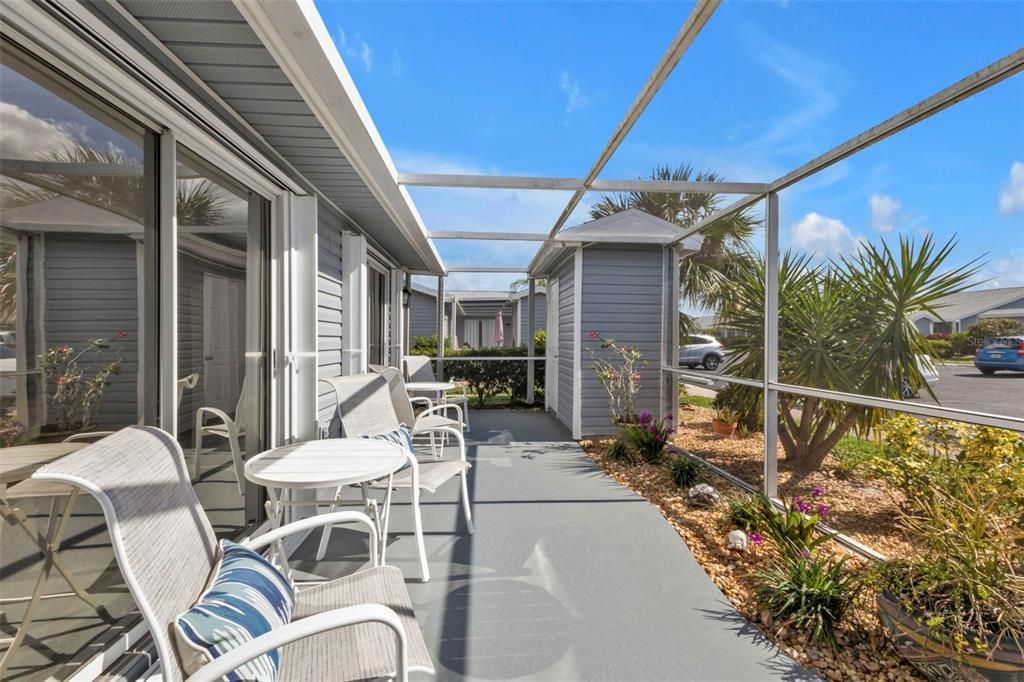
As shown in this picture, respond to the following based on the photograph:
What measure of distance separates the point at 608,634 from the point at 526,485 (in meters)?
1.95

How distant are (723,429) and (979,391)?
10.5 ft

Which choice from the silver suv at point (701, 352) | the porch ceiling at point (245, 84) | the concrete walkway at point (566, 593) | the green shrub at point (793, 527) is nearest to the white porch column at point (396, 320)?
the porch ceiling at point (245, 84)

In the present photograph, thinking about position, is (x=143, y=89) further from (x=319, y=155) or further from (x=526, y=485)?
(x=526, y=485)

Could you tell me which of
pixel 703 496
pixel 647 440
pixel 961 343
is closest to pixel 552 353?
pixel 647 440

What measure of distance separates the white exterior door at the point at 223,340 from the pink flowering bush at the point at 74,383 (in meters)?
0.58

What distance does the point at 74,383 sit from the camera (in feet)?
4.95

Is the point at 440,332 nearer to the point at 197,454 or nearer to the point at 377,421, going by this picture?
the point at 377,421

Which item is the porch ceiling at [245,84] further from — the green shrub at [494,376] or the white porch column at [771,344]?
the green shrub at [494,376]

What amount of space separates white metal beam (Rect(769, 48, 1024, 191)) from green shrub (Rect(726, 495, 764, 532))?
7.00ft

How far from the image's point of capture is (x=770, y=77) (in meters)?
4.88

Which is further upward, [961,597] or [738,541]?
[961,597]

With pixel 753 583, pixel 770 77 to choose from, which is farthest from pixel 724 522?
pixel 770 77

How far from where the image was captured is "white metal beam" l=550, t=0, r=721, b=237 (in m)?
1.66

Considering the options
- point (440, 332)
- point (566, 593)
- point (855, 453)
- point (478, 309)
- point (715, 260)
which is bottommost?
point (566, 593)
